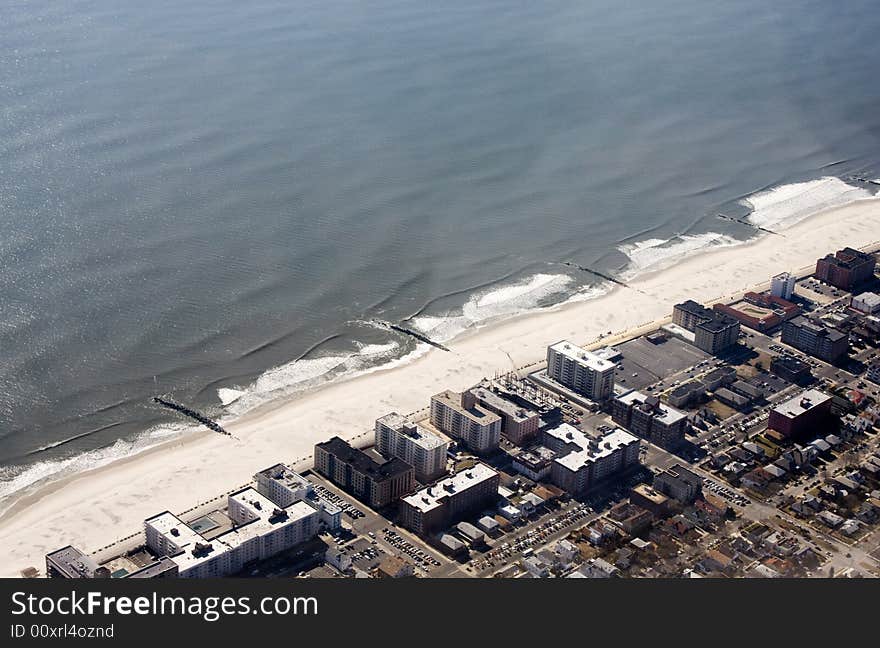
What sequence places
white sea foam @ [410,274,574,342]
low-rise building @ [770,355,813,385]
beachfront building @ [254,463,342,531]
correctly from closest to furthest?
beachfront building @ [254,463,342,531], low-rise building @ [770,355,813,385], white sea foam @ [410,274,574,342]

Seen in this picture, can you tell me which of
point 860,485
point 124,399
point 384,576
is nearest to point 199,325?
point 124,399

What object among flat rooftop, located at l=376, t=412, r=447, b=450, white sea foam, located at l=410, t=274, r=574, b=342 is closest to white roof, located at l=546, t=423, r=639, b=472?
flat rooftop, located at l=376, t=412, r=447, b=450

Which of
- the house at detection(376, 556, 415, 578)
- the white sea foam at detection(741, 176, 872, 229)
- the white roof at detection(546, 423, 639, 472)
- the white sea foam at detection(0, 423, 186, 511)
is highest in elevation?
the white sea foam at detection(741, 176, 872, 229)

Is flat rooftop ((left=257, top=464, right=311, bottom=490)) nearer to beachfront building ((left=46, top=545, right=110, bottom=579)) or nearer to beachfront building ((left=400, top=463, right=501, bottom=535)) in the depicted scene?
beachfront building ((left=400, top=463, right=501, bottom=535))

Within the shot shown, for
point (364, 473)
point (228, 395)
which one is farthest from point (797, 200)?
point (364, 473)

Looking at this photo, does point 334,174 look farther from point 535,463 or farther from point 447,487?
point 447,487

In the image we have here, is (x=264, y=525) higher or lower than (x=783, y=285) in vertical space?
lower

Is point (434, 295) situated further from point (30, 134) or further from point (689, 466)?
point (30, 134)
